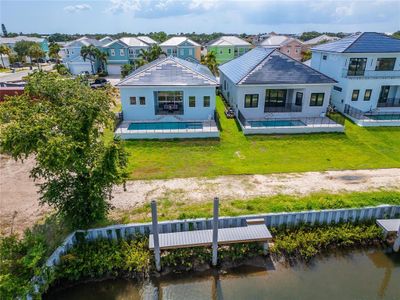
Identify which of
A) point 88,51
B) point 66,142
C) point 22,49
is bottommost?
point 66,142

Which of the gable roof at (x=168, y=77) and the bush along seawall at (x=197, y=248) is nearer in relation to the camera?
the bush along seawall at (x=197, y=248)

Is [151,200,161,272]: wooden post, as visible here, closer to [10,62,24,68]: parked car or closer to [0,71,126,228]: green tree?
[0,71,126,228]: green tree

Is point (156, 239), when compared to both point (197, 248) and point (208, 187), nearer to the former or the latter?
point (197, 248)

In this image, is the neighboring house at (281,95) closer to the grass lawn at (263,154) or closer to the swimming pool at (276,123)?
the swimming pool at (276,123)

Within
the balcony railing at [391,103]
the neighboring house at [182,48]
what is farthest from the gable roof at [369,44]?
the neighboring house at [182,48]

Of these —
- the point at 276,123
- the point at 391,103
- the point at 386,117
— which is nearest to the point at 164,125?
the point at 276,123

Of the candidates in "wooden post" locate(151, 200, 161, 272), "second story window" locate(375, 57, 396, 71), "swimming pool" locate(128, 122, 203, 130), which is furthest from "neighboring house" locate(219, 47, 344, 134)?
"wooden post" locate(151, 200, 161, 272)

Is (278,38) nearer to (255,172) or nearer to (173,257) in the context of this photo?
(255,172)
